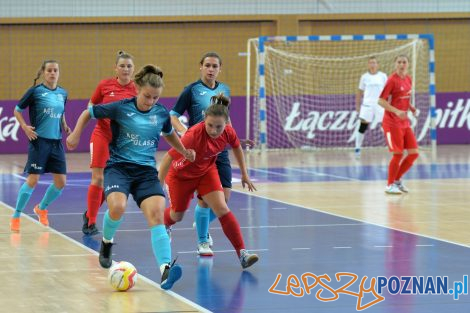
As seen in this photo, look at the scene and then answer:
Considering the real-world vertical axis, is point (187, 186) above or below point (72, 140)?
below

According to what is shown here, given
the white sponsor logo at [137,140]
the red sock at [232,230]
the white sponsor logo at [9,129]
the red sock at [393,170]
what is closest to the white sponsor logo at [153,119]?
the white sponsor logo at [137,140]

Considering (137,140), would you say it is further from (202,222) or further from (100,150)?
(100,150)

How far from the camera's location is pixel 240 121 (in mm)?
27500

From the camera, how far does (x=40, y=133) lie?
1232 centimetres

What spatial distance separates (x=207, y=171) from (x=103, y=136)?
92.8 inches

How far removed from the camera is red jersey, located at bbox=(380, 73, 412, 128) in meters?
15.8

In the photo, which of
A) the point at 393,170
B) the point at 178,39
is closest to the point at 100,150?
the point at 393,170

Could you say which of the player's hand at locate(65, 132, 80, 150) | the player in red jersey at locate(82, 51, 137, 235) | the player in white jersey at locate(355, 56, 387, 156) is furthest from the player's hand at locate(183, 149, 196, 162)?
the player in white jersey at locate(355, 56, 387, 156)

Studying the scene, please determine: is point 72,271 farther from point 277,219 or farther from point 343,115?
point 343,115

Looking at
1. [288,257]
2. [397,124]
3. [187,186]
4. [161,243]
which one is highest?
[397,124]

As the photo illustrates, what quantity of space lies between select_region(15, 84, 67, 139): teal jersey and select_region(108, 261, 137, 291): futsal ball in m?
4.36

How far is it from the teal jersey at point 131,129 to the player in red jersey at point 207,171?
2.01ft

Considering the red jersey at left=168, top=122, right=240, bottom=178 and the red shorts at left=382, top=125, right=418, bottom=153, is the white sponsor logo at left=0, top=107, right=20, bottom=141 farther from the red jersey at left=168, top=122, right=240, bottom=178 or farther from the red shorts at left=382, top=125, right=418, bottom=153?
the red jersey at left=168, top=122, right=240, bottom=178

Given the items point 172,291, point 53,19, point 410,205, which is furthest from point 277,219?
point 53,19
